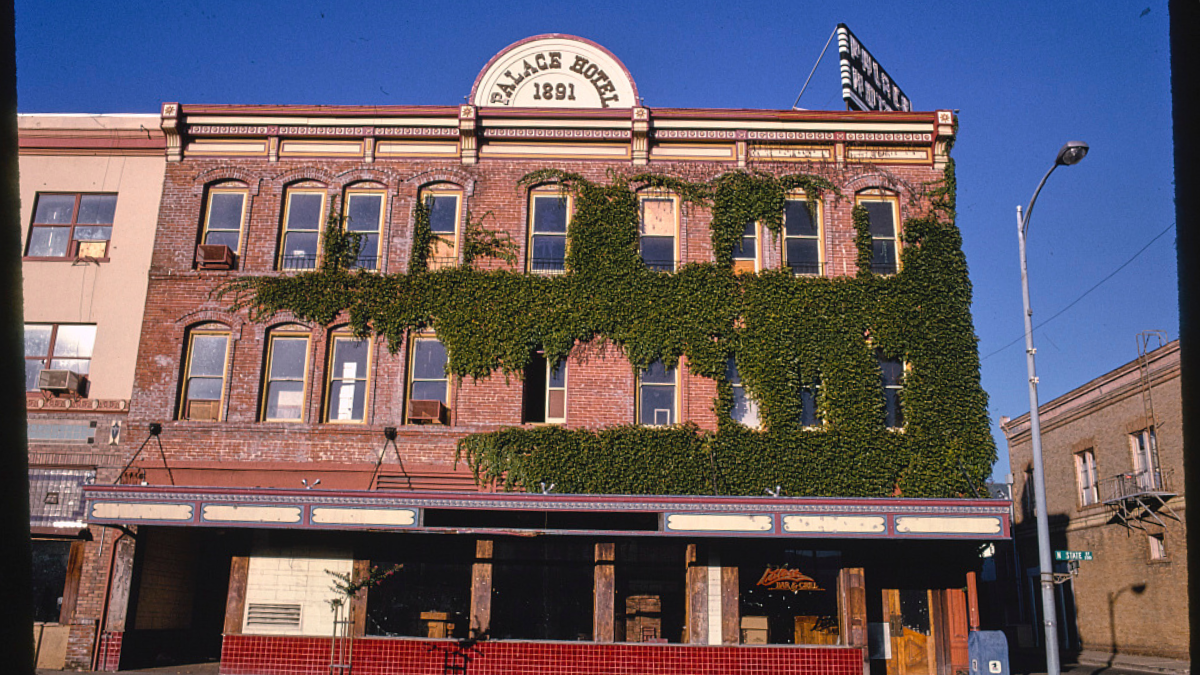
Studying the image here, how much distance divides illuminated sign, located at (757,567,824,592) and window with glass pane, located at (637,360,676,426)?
153 inches

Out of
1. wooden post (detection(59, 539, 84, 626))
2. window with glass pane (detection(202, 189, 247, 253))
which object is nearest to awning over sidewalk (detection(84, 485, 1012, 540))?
wooden post (detection(59, 539, 84, 626))

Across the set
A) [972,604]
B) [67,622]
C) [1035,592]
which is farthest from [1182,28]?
[1035,592]

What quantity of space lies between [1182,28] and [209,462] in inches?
866

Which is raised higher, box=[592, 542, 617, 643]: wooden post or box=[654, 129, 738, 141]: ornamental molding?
box=[654, 129, 738, 141]: ornamental molding

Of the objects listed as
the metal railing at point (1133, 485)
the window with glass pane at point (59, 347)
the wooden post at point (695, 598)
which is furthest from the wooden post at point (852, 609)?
the window with glass pane at point (59, 347)

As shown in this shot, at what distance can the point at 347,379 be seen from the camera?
2191 cm

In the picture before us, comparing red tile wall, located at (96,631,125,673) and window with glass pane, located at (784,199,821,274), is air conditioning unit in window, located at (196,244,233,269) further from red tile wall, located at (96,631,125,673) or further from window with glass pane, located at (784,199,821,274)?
window with glass pane, located at (784,199,821,274)

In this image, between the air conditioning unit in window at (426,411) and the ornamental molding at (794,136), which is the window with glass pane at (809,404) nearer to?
the ornamental molding at (794,136)

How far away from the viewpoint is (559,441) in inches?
826

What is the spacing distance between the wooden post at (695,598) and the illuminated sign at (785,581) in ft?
4.13

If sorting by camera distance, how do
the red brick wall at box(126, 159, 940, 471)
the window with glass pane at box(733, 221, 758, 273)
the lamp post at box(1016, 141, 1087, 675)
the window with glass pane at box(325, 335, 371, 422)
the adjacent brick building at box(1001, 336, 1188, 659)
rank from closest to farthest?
the lamp post at box(1016, 141, 1087, 675)
the red brick wall at box(126, 159, 940, 471)
the window with glass pane at box(325, 335, 371, 422)
the window with glass pane at box(733, 221, 758, 273)
the adjacent brick building at box(1001, 336, 1188, 659)

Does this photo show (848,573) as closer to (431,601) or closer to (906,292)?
(906,292)

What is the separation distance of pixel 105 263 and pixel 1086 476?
109ft

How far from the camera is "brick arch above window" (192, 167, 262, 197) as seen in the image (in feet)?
75.6
